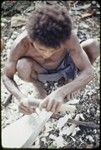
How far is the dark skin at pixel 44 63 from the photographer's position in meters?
2.38

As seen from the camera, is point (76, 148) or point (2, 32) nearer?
point (76, 148)

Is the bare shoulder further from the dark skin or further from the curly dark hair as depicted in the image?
the curly dark hair

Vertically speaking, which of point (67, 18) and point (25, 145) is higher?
point (67, 18)

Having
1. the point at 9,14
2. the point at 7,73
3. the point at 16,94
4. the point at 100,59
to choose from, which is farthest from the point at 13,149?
the point at 9,14

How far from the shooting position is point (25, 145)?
2480 mm

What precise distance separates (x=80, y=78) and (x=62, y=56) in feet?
0.98

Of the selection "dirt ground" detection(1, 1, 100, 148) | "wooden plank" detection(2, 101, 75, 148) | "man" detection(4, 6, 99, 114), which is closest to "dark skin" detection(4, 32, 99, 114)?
"man" detection(4, 6, 99, 114)

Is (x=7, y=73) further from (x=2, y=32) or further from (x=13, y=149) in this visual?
(x=2, y=32)

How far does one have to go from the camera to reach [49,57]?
2.78 metres

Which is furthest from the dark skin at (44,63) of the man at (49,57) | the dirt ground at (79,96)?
the dirt ground at (79,96)

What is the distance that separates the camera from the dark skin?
238 cm

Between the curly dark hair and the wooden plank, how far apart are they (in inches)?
21.0

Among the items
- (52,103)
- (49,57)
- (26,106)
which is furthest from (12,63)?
A: (52,103)

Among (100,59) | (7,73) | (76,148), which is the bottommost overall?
(76,148)
